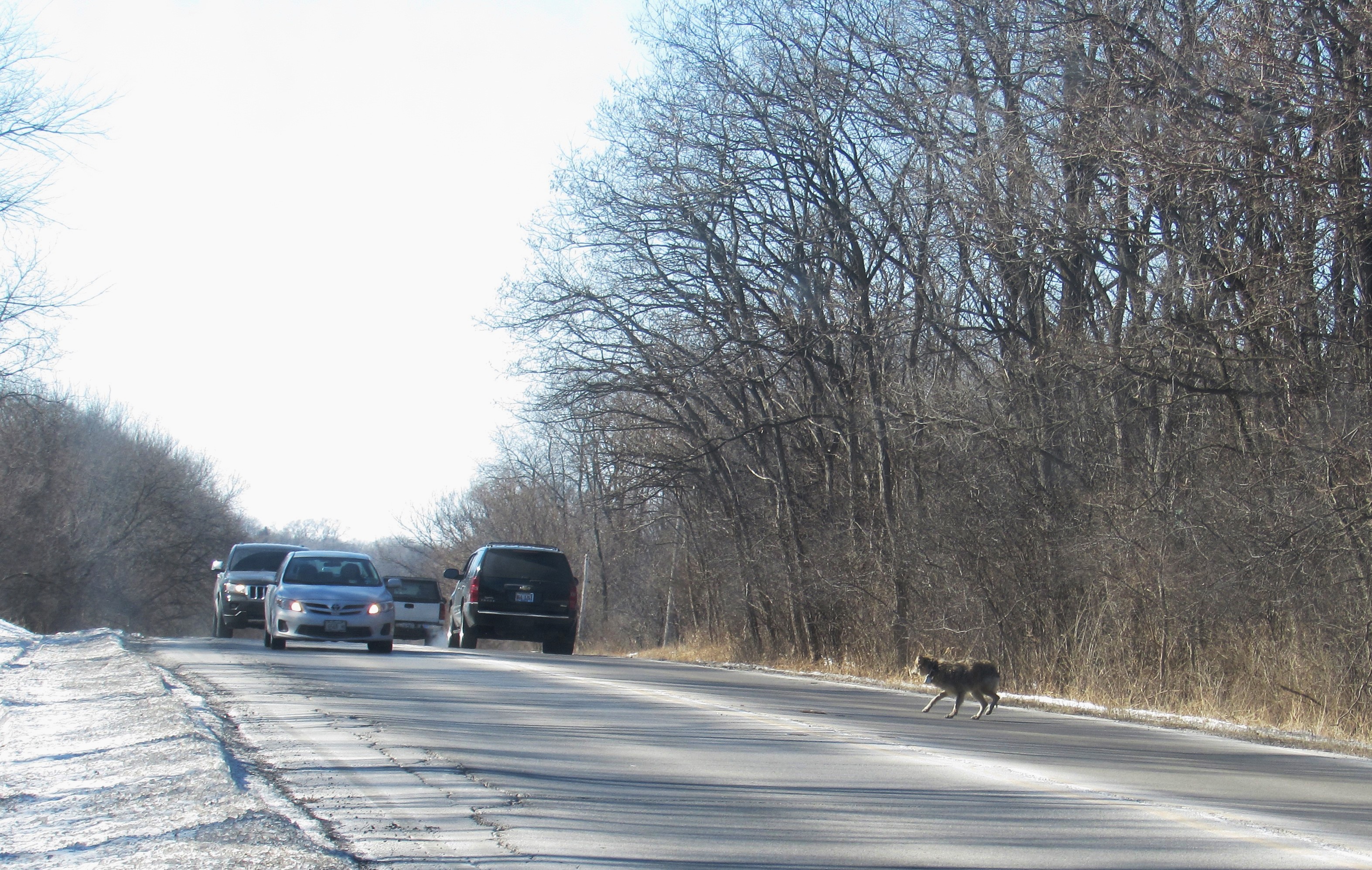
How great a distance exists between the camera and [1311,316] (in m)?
13.6

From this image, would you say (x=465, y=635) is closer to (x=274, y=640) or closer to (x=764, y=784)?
(x=274, y=640)

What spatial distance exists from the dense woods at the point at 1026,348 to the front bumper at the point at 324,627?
17.9 ft

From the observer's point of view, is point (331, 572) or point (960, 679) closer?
point (960, 679)

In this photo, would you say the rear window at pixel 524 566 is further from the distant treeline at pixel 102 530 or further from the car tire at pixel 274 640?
the distant treeline at pixel 102 530

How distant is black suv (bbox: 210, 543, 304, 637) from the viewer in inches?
1037

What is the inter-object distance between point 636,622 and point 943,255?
92.9 ft

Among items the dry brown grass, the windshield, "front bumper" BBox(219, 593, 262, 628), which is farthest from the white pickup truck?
the dry brown grass

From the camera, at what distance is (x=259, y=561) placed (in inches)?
1069

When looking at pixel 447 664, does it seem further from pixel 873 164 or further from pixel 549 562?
pixel 873 164

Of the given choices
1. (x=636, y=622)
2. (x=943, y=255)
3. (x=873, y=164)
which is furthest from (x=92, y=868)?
(x=636, y=622)

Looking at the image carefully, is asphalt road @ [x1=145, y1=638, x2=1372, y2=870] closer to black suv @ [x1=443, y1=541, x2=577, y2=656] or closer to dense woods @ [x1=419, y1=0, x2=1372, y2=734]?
dense woods @ [x1=419, y1=0, x2=1372, y2=734]

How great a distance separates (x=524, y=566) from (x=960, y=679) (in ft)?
44.5

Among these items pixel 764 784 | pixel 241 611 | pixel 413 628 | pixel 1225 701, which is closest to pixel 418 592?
pixel 413 628

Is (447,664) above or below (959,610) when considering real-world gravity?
below
